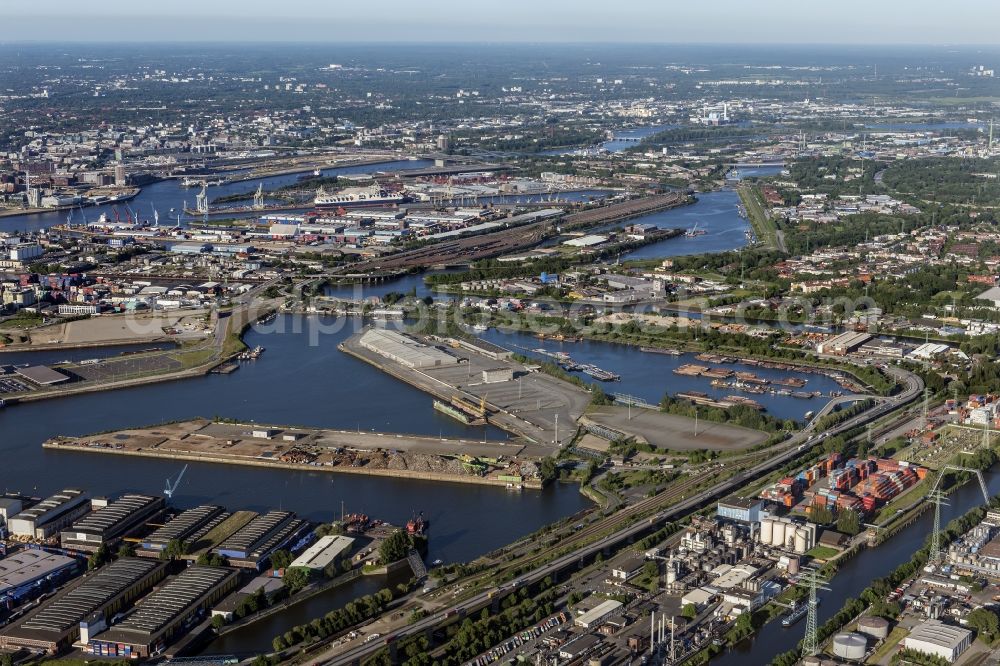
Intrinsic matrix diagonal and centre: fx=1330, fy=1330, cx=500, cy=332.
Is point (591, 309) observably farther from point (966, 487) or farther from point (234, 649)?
point (234, 649)

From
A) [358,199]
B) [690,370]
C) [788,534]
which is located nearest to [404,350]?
[690,370]

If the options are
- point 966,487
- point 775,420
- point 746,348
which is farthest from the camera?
point 746,348

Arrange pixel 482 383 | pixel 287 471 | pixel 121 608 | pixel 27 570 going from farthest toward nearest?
pixel 482 383 < pixel 287 471 < pixel 27 570 < pixel 121 608

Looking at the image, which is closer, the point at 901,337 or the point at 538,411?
the point at 538,411

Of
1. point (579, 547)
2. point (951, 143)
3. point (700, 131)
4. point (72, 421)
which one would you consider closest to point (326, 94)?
point (700, 131)

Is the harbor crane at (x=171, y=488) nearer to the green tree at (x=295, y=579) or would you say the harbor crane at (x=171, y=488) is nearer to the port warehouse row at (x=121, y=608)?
the port warehouse row at (x=121, y=608)

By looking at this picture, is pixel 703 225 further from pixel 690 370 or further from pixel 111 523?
pixel 111 523
